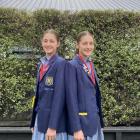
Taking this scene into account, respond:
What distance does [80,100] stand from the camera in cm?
346

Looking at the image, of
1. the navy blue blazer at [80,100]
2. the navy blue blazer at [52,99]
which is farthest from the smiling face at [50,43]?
the navy blue blazer at [80,100]

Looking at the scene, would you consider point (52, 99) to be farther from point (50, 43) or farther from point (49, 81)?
point (50, 43)

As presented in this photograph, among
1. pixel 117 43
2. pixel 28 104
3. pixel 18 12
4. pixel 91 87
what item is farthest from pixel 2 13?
pixel 91 87

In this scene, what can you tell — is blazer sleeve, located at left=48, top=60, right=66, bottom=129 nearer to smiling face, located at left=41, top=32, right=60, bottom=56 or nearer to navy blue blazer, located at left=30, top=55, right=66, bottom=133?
navy blue blazer, located at left=30, top=55, right=66, bottom=133

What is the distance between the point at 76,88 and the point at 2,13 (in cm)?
306

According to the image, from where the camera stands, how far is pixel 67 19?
6.09 meters

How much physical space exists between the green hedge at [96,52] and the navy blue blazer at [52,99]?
2555 mm

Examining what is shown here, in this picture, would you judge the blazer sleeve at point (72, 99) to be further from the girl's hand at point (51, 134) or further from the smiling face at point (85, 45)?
the smiling face at point (85, 45)

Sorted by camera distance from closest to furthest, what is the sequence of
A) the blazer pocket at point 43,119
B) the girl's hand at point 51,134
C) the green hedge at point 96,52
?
the girl's hand at point 51,134, the blazer pocket at point 43,119, the green hedge at point 96,52

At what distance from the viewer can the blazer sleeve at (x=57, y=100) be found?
3.33 metres

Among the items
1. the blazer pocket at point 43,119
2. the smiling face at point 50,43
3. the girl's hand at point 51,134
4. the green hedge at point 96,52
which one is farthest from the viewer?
the green hedge at point 96,52

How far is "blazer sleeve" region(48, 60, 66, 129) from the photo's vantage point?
10.9 feet

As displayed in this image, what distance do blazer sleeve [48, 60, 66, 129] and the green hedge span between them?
2646 mm

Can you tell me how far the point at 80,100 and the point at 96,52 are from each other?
280 cm
